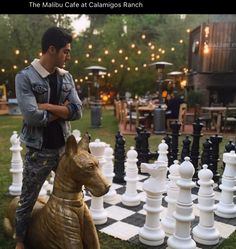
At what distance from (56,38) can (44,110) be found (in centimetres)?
43

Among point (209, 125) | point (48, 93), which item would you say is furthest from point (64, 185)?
point (209, 125)

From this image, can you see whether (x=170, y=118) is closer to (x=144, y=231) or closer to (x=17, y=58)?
(x=144, y=231)

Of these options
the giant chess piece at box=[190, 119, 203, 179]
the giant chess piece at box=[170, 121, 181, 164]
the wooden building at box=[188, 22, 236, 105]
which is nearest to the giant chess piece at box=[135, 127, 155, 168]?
the giant chess piece at box=[170, 121, 181, 164]

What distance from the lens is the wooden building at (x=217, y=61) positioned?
12109 mm

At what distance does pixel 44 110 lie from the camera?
76.9 inches

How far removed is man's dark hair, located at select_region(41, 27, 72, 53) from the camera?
193cm

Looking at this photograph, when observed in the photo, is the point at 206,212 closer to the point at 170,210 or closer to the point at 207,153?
the point at 170,210

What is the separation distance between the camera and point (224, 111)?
904 centimetres

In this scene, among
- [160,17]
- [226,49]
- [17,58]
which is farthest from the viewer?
[160,17]

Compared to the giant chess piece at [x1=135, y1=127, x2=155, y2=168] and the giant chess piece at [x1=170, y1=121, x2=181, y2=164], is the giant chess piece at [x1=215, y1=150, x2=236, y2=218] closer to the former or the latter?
the giant chess piece at [x1=170, y1=121, x2=181, y2=164]

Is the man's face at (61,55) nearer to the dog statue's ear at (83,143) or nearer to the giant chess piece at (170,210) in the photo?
the dog statue's ear at (83,143)

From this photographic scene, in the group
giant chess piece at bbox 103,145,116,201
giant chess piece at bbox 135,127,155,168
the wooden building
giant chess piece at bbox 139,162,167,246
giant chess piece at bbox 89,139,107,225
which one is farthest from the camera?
the wooden building

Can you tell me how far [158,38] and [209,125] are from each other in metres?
13.5

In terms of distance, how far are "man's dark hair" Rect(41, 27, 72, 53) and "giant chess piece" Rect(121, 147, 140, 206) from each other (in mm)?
1646
